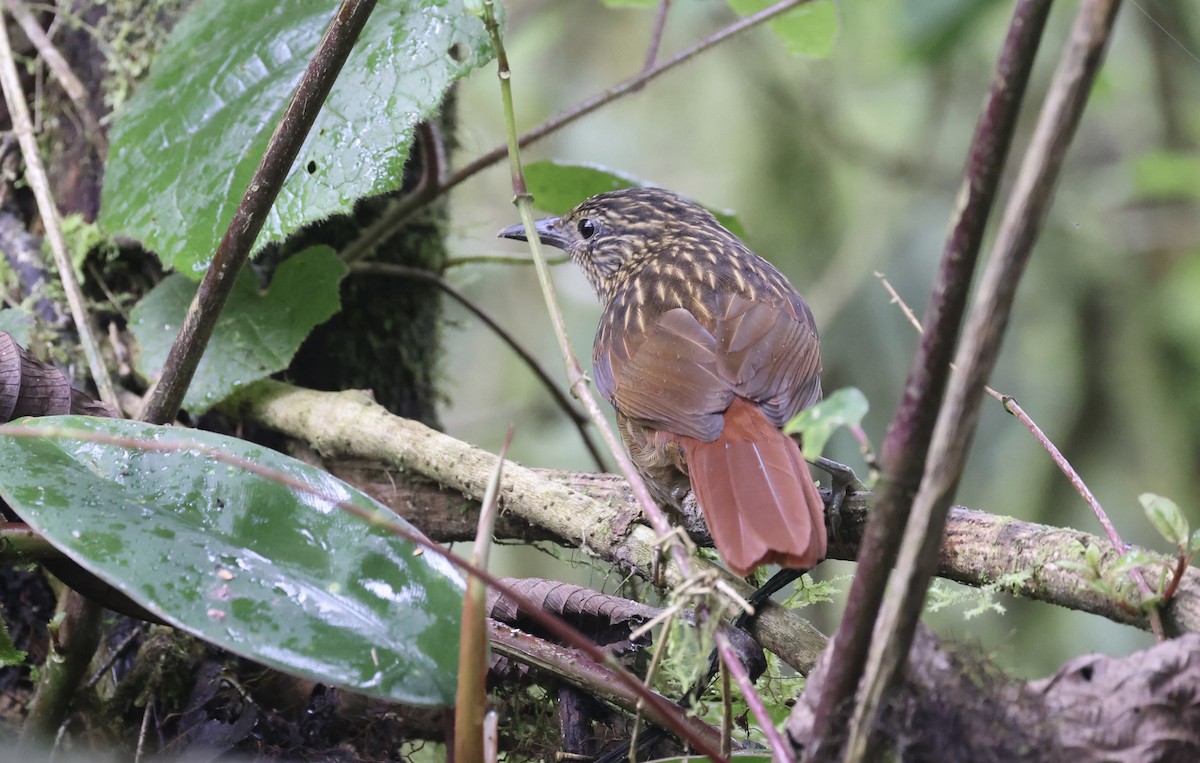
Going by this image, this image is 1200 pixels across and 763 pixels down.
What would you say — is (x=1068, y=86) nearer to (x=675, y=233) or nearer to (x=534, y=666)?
(x=534, y=666)

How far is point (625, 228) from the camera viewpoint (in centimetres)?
326

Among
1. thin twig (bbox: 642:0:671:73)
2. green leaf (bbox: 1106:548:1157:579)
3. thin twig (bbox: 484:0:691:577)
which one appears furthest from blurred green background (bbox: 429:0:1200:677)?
green leaf (bbox: 1106:548:1157:579)

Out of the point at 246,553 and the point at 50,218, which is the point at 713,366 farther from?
the point at 50,218

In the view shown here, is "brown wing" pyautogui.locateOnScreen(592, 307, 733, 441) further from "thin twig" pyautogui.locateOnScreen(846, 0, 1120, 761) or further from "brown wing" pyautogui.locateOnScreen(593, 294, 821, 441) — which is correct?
"thin twig" pyautogui.locateOnScreen(846, 0, 1120, 761)

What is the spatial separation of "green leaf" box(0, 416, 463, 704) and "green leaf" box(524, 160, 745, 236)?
172 cm

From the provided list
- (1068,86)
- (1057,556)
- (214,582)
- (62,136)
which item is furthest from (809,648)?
(62,136)

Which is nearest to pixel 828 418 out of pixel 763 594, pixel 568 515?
pixel 763 594

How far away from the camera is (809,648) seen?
5.29ft

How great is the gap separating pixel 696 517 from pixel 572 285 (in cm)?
424

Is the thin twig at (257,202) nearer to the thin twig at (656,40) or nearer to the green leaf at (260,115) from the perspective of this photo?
the green leaf at (260,115)

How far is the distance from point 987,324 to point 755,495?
923 millimetres

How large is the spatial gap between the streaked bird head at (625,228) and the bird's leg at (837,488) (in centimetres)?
126

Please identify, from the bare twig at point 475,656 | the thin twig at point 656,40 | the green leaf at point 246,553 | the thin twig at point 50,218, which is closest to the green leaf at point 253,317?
the thin twig at point 50,218

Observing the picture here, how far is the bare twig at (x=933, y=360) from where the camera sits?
887 mm
